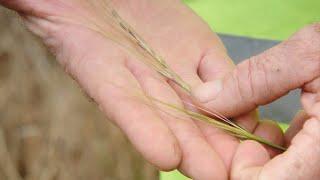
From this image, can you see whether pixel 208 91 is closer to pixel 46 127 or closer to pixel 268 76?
pixel 268 76

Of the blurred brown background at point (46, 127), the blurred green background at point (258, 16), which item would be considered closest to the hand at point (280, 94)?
the blurred brown background at point (46, 127)

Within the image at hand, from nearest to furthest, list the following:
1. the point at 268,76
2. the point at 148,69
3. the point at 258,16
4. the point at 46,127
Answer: the point at 268,76 → the point at 148,69 → the point at 46,127 → the point at 258,16

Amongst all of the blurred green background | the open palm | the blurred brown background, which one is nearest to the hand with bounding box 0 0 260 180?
the open palm

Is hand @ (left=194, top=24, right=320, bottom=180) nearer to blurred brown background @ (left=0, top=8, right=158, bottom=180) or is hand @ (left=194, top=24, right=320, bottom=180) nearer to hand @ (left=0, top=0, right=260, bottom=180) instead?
hand @ (left=0, top=0, right=260, bottom=180)

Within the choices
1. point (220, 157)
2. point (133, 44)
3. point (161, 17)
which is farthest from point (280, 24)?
point (220, 157)

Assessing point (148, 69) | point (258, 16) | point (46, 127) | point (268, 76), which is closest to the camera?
point (268, 76)

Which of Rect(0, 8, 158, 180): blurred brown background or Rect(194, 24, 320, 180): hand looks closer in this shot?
Rect(194, 24, 320, 180): hand

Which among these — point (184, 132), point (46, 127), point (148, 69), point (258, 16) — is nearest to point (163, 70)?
point (148, 69)
